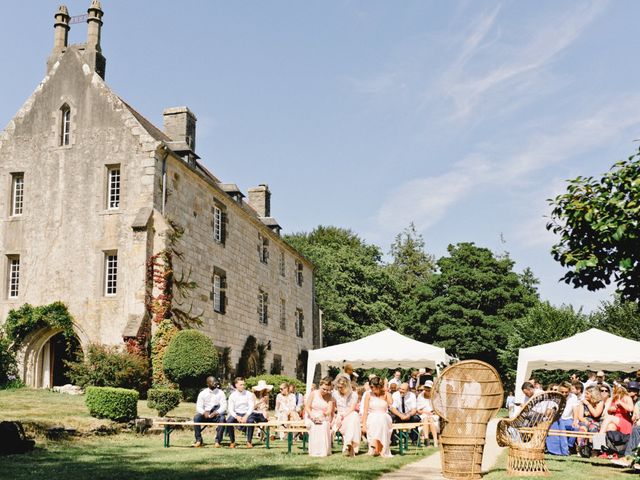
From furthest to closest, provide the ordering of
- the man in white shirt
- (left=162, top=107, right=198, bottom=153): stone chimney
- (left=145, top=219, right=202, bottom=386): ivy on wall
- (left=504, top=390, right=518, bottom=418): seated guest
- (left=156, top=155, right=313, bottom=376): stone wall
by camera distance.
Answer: (left=162, top=107, right=198, bottom=153): stone chimney → (left=156, top=155, right=313, bottom=376): stone wall → (left=145, top=219, right=202, bottom=386): ivy on wall → the man in white shirt → (left=504, top=390, right=518, bottom=418): seated guest

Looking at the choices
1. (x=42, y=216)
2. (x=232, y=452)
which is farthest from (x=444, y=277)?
(x=232, y=452)

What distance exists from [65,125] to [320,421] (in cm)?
1746

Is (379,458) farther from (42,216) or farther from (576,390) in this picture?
(42,216)

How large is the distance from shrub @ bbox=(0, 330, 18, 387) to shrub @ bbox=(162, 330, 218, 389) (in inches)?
206

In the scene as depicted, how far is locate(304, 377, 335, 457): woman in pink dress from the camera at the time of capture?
41.1 ft

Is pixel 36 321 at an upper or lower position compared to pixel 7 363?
upper

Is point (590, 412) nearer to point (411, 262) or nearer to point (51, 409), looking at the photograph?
point (51, 409)

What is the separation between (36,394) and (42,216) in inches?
268

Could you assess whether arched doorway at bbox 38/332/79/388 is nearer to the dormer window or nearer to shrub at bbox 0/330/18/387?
shrub at bbox 0/330/18/387

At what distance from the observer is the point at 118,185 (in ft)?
81.5

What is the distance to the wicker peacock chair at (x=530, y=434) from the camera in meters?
9.91

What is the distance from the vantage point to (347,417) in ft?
41.8

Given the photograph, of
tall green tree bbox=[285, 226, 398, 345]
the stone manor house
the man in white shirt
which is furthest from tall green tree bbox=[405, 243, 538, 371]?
the man in white shirt

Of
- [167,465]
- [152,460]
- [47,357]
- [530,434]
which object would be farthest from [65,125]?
[530,434]
